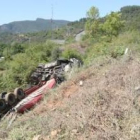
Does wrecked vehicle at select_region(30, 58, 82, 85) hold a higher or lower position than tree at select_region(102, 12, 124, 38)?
higher

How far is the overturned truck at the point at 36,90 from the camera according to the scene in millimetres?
11268

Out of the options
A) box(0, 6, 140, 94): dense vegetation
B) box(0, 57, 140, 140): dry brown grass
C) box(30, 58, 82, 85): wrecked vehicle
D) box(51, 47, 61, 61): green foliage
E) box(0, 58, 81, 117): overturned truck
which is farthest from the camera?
box(51, 47, 61, 61): green foliage

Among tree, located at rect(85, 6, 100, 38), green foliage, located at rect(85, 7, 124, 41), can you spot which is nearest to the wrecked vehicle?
green foliage, located at rect(85, 7, 124, 41)

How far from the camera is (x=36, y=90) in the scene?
12875 millimetres

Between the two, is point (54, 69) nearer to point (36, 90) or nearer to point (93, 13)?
point (36, 90)

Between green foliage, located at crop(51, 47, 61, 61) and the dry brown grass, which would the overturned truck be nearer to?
the dry brown grass

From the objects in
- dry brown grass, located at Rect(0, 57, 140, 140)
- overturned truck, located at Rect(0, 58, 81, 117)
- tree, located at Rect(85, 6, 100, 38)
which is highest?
dry brown grass, located at Rect(0, 57, 140, 140)

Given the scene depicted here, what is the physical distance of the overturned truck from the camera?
11268mm

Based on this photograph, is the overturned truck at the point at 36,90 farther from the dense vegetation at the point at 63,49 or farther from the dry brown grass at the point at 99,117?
the dense vegetation at the point at 63,49

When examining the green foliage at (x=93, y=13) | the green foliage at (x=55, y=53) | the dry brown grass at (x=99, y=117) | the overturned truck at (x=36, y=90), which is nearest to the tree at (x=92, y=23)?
the green foliage at (x=93, y=13)

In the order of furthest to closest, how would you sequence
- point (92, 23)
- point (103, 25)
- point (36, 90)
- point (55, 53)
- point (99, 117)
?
1. point (92, 23)
2. point (103, 25)
3. point (55, 53)
4. point (36, 90)
5. point (99, 117)

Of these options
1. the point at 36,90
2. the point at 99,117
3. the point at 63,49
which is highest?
the point at 99,117

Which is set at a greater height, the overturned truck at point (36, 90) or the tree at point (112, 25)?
the overturned truck at point (36, 90)

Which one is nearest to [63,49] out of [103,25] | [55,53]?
[55,53]
